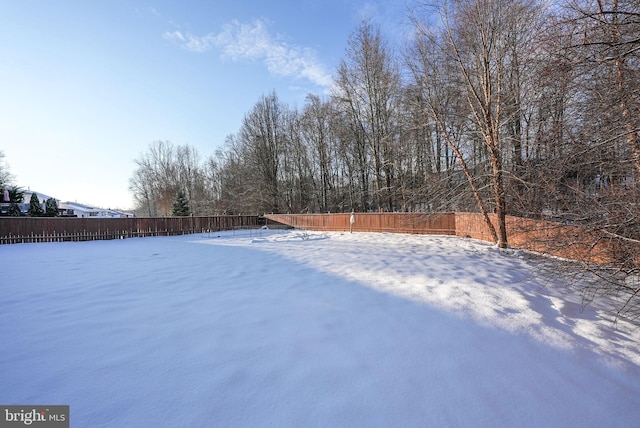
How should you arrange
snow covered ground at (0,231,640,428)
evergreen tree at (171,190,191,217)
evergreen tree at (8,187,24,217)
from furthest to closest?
evergreen tree at (171,190,191,217) → evergreen tree at (8,187,24,217) → snow covered ground at (0,231,640,428)

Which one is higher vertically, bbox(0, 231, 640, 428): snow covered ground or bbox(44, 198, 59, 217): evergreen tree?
bbox(44, 198, 59, 217): evergreen tree

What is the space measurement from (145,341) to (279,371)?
5.52ft

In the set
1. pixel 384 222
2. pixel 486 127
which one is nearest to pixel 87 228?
pixel 384 222

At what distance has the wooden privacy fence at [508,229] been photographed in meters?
3.60

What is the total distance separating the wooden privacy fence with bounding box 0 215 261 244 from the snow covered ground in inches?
526

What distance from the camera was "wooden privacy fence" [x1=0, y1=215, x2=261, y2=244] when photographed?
46.7 ft

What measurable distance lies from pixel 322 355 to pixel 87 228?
19239 millimetres

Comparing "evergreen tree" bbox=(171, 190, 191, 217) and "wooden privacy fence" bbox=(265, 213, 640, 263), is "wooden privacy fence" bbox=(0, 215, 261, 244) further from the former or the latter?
"evergreen tree" bbox=(171, 190, 191, 217)

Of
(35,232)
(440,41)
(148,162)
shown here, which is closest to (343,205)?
(440,41)

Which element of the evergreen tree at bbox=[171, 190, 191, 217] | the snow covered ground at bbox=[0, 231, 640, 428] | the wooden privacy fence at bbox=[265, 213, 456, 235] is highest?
the evergreen tree at bbox=[171, 190, 191, 217]

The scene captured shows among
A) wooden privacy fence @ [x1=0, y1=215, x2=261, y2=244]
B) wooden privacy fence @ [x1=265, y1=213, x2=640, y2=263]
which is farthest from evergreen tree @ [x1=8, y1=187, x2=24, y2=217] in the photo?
wooden privacy fence @ [x1=265, y1=213, x2=640, y2=263]

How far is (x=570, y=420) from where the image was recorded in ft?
6.78

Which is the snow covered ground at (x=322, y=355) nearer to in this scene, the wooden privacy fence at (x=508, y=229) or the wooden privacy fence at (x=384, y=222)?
the wooden privacy fence at (x=508, y=229)

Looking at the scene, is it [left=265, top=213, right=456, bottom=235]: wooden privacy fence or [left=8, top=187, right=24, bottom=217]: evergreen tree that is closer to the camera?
[left=265, top=213, right=456, bottom=235]: wooden privacy fence
